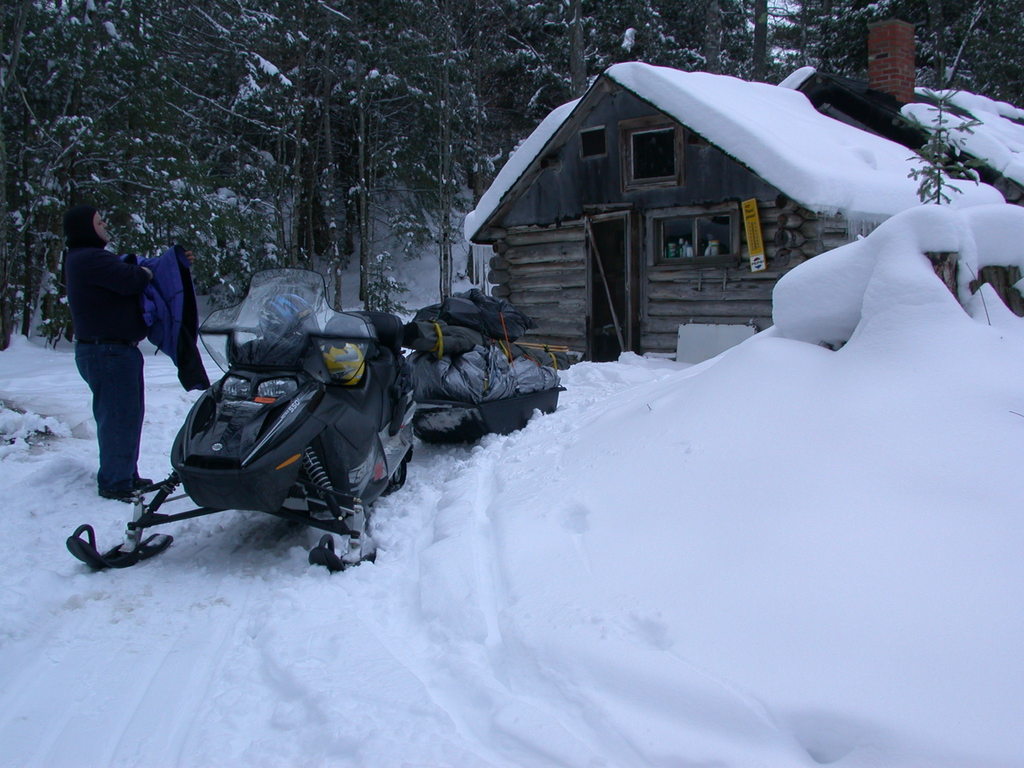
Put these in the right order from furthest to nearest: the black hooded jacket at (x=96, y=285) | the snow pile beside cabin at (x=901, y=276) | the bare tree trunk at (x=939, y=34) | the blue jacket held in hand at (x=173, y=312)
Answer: the bare tree trunk at (x=939, y=34) → the blue jacket held in hand at (x=173, y=312) → the black hooded jacket at (x=96, y=285) → the snow pile beside cabin at (x=901, y=276)

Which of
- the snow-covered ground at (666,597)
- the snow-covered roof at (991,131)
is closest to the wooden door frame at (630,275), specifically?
the snow-covered roof at (991,131)

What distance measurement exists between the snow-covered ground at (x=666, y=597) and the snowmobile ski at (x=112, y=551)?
9cm

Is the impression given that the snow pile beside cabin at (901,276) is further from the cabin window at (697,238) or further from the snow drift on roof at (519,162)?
the snow drift on roof at (519,162)

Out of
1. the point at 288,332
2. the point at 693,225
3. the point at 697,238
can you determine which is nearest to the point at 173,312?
the point at 288,332

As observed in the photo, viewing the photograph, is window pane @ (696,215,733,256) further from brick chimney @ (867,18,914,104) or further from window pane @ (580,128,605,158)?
brick chimney @ (867,18,914,104)

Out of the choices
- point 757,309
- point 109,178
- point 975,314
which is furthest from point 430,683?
point 109,178

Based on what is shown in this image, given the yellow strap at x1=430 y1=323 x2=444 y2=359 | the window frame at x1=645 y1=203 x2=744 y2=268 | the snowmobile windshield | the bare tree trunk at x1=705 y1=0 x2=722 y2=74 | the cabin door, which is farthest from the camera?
the bare tree trunk at x1=705 y1=0 x2=722 y2=74

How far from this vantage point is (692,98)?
11031 millimetres

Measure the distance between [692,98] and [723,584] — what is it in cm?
986

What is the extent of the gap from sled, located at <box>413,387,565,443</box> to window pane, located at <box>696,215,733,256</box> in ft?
20.8

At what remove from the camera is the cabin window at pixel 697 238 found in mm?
11459

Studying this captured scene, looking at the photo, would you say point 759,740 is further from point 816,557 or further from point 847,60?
point 847,60

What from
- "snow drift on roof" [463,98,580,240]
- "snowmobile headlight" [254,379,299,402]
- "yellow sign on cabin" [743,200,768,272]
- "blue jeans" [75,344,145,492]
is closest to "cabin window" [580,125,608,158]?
"snow drift on roof" [463,98,580,240]

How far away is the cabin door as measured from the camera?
12.7 metres
